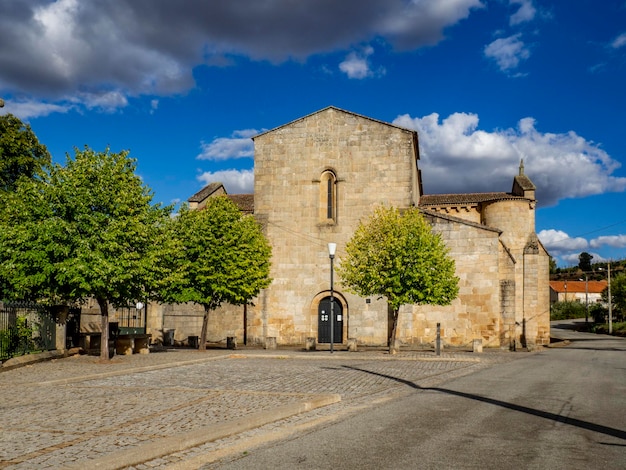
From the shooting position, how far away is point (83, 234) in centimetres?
2083

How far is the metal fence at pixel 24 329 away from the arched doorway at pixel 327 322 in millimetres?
16356

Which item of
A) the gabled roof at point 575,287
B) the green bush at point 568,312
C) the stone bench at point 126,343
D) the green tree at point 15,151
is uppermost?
the green tree at point 15,151

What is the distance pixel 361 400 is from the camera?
503 inches

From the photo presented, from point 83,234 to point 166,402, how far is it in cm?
1090

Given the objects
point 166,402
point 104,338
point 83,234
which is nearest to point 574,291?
point 104,338

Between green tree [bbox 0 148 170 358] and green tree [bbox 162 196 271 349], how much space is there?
5.35m

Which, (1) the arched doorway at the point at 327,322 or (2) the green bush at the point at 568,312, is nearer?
(1) the arched doorway at the point at 327,322

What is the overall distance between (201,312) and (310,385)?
77.4 feet

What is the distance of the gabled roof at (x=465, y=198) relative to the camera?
39241mm

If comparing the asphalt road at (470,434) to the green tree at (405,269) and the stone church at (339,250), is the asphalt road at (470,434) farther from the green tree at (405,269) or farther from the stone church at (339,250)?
the stone church at (339,250)

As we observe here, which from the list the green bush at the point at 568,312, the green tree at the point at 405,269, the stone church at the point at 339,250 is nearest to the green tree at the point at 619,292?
the green bush at the point at 568,312

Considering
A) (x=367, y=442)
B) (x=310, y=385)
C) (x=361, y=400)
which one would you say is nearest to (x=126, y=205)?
(x=310, y=385)

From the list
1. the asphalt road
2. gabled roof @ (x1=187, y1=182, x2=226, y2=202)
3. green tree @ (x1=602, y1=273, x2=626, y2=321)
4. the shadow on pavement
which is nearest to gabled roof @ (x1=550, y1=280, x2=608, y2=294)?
green tree @ (x1=602, y1=273, x2=626, y2=321)

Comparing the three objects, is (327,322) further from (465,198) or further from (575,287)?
(575,287)
